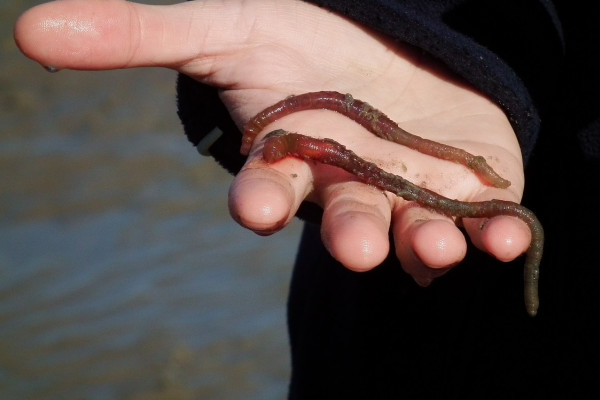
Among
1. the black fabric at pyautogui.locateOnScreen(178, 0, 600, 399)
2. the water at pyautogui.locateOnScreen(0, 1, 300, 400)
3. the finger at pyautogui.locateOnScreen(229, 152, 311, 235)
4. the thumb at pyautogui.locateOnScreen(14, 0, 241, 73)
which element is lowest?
the water at pyautogui.locateOnScreen(0, 1, 300, 400)

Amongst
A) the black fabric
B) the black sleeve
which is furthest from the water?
the black sleeve

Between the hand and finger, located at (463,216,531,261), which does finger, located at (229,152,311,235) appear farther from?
finger, located at (463,216,531,261)

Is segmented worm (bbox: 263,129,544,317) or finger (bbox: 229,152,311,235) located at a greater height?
finger (bbox: 229,152,311,235)

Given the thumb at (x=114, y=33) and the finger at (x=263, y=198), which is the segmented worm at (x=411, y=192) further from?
the thumb at (x=114, y=33)

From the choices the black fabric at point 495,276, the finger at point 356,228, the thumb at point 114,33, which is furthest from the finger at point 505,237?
the thumb at point 114,33

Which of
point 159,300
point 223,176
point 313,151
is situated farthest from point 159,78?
point 313,151

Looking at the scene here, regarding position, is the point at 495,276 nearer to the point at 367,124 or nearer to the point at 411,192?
the point at 411,192
